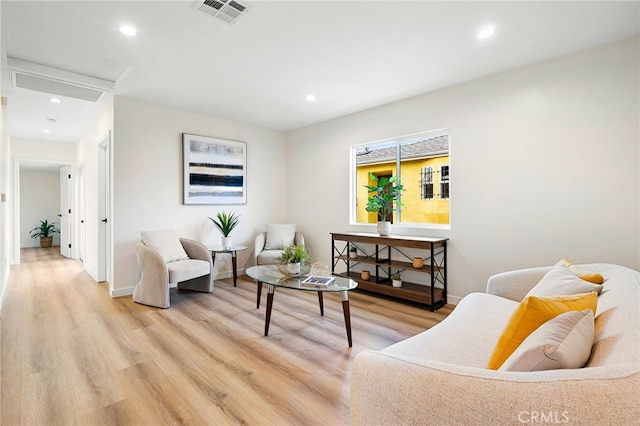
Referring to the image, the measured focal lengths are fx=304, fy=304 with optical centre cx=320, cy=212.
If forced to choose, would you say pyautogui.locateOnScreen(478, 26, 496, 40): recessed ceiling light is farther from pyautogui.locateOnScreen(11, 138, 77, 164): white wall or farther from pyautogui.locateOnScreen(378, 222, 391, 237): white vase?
pyautogui.locateOnScreen(11, 138, 77, 164): white wall

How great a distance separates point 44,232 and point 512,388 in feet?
35.0

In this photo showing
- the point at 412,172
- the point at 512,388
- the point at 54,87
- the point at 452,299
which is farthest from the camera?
the point at 412,172

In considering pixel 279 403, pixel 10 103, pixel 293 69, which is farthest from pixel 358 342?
pixel 10 103

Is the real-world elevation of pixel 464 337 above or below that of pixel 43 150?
below

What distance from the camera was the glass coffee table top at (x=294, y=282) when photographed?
97.1 inches

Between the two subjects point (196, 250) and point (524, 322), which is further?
point (196, 250)

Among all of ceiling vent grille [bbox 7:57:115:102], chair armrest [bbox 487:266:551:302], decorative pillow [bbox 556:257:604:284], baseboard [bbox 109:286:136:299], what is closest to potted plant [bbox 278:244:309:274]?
chair armrest [bbox 487:266:551:302]

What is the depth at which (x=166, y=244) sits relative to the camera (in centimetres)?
384

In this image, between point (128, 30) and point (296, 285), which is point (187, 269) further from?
point (128, 30)

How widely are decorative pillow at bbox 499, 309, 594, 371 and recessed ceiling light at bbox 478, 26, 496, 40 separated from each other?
2230 millimetres

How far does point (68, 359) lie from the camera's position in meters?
2.27

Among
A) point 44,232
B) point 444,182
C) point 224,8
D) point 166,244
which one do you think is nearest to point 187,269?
point 166,244

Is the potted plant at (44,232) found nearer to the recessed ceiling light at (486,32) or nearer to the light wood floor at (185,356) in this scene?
the light wood floor at (185,356)

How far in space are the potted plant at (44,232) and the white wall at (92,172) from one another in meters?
3.66
